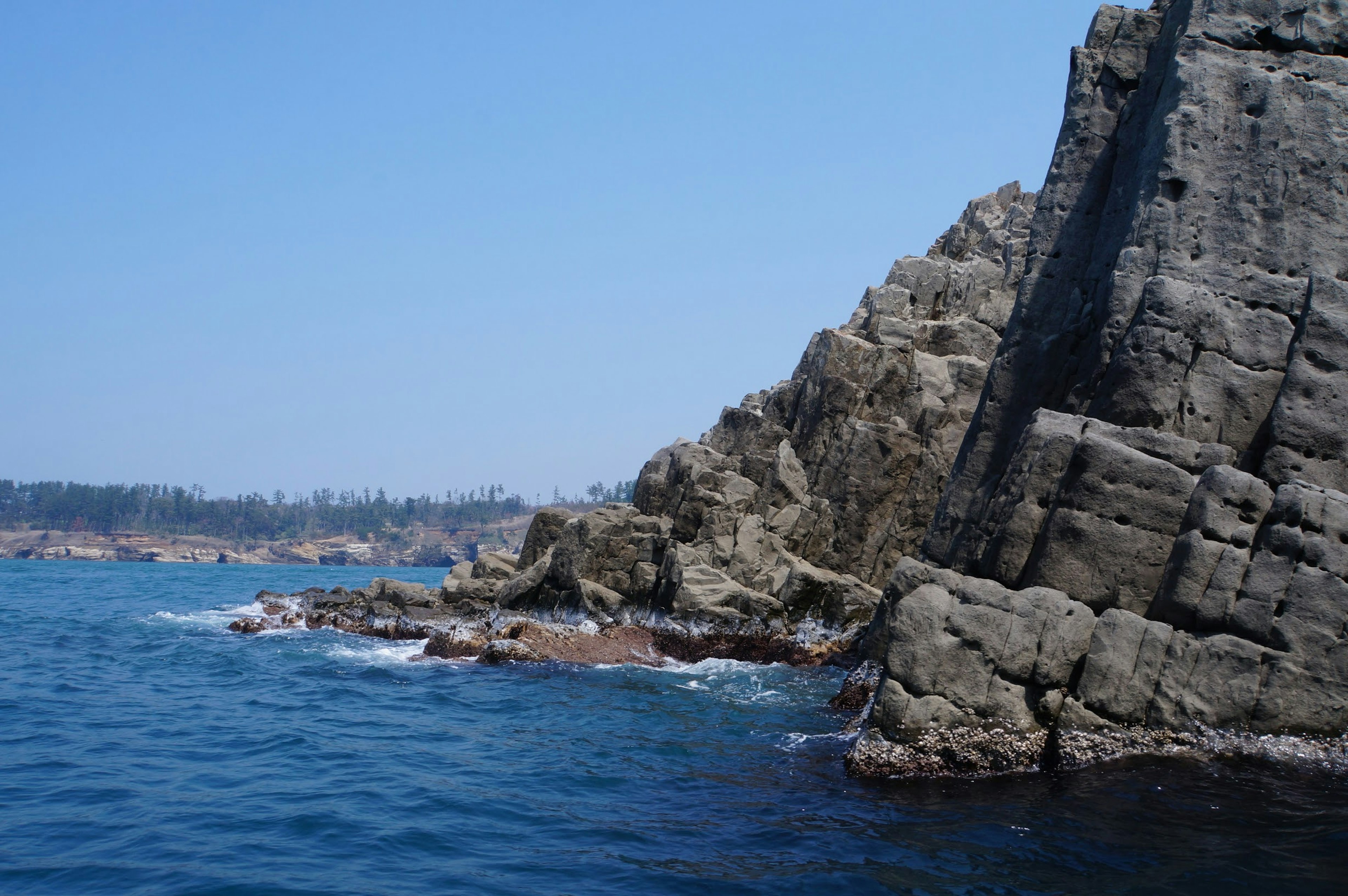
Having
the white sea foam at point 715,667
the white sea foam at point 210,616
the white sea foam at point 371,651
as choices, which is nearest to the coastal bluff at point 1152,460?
the white sea foam at point 715,667

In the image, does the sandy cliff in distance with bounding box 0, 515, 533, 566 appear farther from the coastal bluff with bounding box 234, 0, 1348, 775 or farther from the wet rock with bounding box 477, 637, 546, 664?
the coastal bluff with bounding box 234, 0, 1348, 775

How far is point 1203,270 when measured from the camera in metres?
18.8

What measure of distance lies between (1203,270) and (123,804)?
21.4m

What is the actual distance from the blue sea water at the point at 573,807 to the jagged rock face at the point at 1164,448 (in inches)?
50.2

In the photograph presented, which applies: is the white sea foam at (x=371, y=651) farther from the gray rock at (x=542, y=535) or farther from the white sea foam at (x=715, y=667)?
the white sea foam at (x=715, y=667)

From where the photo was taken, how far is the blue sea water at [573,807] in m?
11.6

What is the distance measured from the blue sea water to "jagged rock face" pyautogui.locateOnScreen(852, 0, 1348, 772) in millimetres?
1275

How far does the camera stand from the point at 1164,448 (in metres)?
16.5

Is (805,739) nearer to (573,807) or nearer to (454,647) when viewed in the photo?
(573,807)

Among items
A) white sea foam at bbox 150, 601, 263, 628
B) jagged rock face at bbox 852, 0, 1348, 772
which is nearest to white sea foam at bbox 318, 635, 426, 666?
white sea foam at bbox 150, 601, 263, 628

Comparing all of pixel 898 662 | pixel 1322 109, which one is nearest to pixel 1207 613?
pixel 898 662

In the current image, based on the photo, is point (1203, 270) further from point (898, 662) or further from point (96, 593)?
Answer: point (96, 593)

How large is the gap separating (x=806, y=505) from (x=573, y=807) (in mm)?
22957

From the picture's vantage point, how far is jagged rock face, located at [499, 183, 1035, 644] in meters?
32.2
